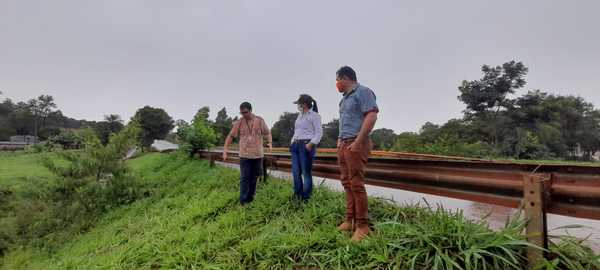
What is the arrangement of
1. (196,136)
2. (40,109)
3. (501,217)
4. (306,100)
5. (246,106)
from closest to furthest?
(501,217) < (306,100) < (246,106) < (196,136) < (40,109)

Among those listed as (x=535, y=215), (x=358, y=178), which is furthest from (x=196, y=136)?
(x=535, y=215)

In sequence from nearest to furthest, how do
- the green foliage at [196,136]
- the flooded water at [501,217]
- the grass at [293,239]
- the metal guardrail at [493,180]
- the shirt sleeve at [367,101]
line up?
1. the metal guardrail at [493,180]
2. the grass at [293,239]
3. the flooded water at [501,217]
4. the shirt sleeve at [367,101]
5. the green foliage at [196,136]

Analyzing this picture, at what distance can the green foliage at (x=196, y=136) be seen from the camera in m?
9.95

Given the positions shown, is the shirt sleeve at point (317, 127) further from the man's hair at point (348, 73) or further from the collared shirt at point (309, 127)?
the man's hair at point (348, 73)

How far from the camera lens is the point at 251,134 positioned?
4.38m

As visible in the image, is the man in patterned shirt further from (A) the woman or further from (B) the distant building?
(B) the distant building

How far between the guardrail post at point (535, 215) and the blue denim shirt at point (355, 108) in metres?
1.20

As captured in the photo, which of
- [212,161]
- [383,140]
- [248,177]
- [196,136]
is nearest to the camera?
[248,177]

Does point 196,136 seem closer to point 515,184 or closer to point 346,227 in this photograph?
point 346,227

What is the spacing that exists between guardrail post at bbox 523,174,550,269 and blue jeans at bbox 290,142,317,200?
2315mm

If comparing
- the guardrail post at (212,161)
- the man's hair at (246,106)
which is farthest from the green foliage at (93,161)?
the man's hair at (246,106)

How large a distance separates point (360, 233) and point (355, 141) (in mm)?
806

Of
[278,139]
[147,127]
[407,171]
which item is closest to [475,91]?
[278,139]

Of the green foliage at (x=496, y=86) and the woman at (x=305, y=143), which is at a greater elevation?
the green foliage at (x=496, y=86)
